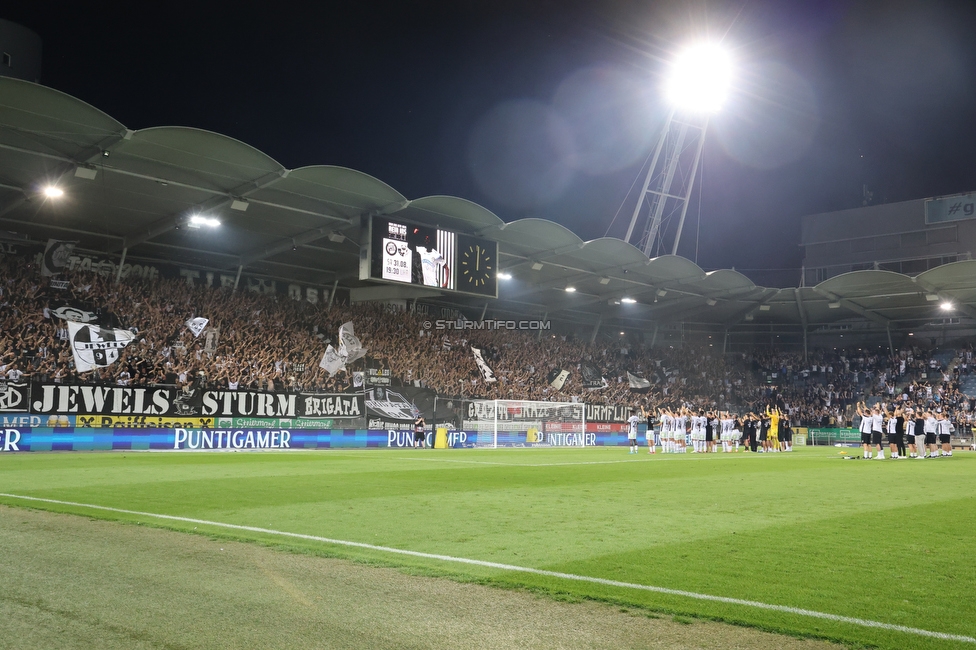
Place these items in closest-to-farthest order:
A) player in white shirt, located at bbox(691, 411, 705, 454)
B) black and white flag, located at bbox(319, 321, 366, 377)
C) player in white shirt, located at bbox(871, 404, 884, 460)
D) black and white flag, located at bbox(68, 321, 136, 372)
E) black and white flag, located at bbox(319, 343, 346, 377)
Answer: player in white shirt, located at bbox(871, 404, 884, 460)
black and white flag, located at bbox(68, 321, 136, 372)
player in white shirt, located at bbox(691, 411, 705, 454)
black and white flag, located at bbox(319, 343, 346, 377)
black and white flag, located at bbox(319, 321, 366, 377)

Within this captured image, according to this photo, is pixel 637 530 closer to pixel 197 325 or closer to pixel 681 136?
pixel 197 325

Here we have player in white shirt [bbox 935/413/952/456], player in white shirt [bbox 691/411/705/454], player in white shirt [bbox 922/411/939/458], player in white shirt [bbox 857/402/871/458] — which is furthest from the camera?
player in white shirt [bbox 691/411/705/454]

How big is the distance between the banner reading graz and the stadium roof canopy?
24.2ft

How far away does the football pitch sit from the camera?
18.2 feet

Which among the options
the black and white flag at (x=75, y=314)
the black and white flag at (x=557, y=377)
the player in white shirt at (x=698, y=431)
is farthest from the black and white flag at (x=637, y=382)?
the black and white flag at (x=75, y=314)

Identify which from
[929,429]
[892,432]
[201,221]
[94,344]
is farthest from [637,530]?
[201,221]

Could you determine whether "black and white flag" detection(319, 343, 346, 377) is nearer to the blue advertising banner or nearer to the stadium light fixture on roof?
the blue advertising banner

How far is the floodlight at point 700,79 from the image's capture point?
49812 mm

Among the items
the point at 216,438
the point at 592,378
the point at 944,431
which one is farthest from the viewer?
the point at 592,378

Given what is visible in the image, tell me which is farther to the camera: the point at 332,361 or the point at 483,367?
the point at 483,367

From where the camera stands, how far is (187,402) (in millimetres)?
30312

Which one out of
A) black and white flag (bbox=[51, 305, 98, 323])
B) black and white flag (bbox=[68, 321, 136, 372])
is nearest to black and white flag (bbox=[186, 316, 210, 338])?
black and white flag (bbox=[68, 321, 136, 372])

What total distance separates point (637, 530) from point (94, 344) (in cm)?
2772

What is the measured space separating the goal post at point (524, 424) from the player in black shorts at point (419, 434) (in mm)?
2677
